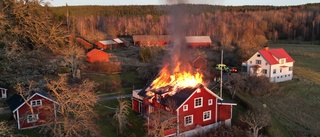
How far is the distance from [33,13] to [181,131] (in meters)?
16.6

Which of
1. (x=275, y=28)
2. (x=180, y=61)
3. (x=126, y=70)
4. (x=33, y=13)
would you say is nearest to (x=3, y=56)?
(x=33, y=13)

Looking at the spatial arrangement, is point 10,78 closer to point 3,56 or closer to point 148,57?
point 3,56

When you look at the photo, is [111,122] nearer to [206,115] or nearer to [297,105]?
[206,115]

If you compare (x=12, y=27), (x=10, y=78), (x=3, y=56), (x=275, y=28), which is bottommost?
(x=10, y=78)

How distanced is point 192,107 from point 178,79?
11.3ft

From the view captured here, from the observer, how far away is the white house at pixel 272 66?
43688 mm

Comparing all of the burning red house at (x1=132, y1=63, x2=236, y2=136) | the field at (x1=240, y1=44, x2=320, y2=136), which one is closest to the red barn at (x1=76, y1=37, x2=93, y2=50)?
the burning red house at (x1=132, y1=63, x2=236, y2=136)

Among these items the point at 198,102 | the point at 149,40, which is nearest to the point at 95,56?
the point at 149,40

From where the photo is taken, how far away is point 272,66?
43.4 metres

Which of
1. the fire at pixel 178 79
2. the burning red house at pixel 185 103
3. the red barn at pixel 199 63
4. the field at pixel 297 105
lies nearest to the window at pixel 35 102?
the burning red house at pixel 185 103

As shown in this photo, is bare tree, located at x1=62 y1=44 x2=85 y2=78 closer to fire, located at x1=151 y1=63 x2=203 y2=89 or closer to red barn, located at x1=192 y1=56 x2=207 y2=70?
fire, located at x1=151 y1=63 x2=203 y2=89

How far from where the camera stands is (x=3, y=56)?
24500 mm

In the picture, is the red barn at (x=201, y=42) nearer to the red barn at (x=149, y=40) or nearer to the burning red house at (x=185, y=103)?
the red barn at (x=149, y=40)

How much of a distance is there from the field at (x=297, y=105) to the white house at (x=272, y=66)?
4.88ft
